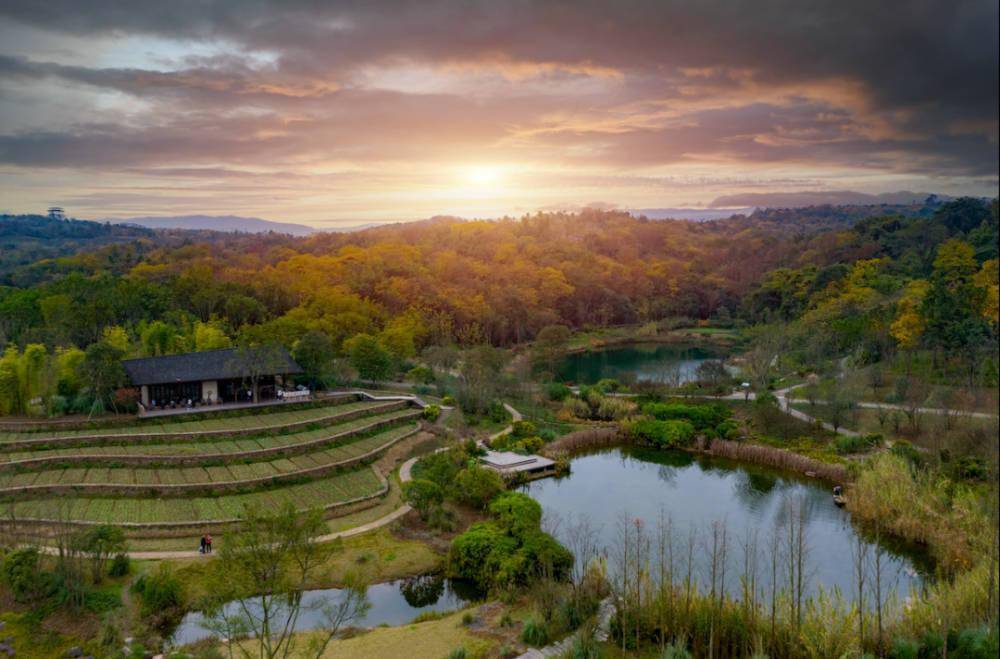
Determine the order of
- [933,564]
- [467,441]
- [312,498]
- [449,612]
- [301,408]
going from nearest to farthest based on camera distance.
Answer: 1. [449,612]
2. [933,564]
3. [312,498]
4. [467,441]
5. [301,408]

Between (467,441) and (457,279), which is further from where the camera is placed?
(457,279)

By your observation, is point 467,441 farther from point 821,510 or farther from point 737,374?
point 737,374

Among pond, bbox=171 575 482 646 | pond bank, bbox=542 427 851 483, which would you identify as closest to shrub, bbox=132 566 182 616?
pond, bbox=171 575 482 646

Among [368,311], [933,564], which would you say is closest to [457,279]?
[368,311]

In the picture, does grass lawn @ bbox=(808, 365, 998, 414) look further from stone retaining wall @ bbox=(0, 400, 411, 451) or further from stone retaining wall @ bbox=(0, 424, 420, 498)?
stone retaining wall @ bbox=(0, 400, 411, 451)

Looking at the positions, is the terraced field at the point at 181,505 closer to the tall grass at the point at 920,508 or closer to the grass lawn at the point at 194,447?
the grass lawn at the point at 194,447

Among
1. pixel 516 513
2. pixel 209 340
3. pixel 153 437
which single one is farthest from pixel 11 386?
pixel 516 513

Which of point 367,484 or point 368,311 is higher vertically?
point 368,311
